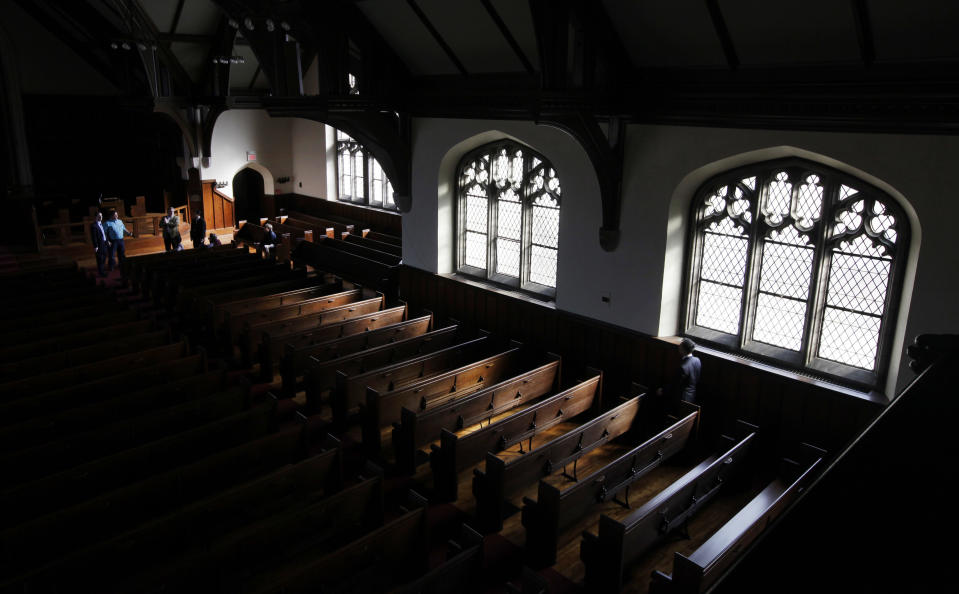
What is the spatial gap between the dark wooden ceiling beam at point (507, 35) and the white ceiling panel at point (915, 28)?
4.48 metres

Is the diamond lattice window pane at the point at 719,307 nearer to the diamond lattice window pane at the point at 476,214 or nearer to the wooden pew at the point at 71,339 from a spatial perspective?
the diamond lattice window pane at the point at 476,214

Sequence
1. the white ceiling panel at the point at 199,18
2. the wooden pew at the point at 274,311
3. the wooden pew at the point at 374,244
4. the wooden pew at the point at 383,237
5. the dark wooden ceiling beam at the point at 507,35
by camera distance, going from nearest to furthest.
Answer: the dark wooden ceiling beam at the point at 507,35 < the wooden pew at the point at 274,311 < the wooden pew at the point at 374,244 < the white ceiling panel at the point at 199,18 < the wooden pew at the point at 383,237

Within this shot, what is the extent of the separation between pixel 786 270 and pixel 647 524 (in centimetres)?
400

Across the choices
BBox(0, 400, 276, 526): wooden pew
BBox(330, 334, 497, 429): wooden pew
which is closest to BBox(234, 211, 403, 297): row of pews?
BBox(330, 334, 497, 429): wooden pew

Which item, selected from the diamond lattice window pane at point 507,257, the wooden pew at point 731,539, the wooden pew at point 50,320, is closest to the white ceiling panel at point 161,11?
the wooden pew at point 50,320

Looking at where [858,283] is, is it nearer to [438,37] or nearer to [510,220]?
[510,220]

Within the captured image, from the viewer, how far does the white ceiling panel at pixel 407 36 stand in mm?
10266

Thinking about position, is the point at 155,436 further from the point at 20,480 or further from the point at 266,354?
the point at 266,354

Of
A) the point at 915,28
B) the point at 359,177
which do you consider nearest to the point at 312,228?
the point at 359,177

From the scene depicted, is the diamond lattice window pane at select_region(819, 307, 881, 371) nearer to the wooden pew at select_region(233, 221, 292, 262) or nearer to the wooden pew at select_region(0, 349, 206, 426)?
the wooden pew at select_region(0, 349, 206, 426)

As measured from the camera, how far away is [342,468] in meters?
6.83

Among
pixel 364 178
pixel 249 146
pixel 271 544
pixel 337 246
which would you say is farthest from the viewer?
pixel 249 146

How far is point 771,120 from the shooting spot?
7.43 m

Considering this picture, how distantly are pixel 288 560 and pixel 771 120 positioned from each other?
21.9 feet
